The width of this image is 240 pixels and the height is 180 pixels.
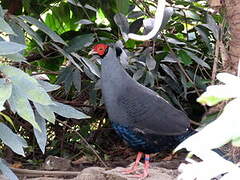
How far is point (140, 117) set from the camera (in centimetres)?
303

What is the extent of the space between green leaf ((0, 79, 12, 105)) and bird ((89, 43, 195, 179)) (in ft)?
5.24

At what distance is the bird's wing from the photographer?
3.01 metres

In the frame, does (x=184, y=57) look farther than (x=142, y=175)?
Yes

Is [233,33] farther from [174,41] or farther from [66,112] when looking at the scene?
[66,112]

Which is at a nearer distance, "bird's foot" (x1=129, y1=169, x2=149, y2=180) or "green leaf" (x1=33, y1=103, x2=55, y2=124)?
"green leaf" (x1=33, y1=103, x2=55, y2=124)

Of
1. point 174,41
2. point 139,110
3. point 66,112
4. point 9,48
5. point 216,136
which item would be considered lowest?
point 139,110

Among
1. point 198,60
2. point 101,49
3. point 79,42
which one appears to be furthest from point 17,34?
point 198,60

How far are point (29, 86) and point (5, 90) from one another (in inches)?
3.8

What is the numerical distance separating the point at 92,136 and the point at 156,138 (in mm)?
1486

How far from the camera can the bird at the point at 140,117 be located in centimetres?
302

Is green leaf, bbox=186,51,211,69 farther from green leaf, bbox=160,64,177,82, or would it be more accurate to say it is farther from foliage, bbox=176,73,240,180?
foliage, bbox=176,73,240,180

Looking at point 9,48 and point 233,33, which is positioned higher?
point 9,48

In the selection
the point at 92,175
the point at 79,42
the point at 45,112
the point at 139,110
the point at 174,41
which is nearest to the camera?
the point at 45,112

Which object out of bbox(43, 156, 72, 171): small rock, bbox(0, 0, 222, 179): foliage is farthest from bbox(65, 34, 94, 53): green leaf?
bbox(43, 156, 72, 171): small rock
